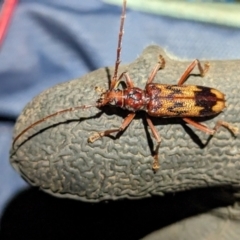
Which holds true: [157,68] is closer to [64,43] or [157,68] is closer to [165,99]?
[165,99]

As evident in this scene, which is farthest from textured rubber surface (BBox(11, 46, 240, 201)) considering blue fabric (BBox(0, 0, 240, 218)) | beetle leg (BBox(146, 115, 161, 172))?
blue fabric (BBox(0, 0, 240, 218))

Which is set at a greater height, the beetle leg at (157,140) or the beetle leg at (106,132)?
the beetle leg at (106,132)

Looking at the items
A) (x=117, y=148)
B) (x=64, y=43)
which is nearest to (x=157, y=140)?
(x=117, y=148)

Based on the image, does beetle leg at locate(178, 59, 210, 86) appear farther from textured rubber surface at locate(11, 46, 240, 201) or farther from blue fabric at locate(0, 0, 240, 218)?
blue fabric at locate(0, 0, 240, 218)

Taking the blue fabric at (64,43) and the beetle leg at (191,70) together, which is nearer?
the beetle leg at (191,70)

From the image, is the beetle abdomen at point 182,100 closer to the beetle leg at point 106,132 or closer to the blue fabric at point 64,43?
the beetle leg at point 106,132

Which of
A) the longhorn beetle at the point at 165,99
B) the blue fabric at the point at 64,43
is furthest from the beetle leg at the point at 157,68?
the blue fabric at the point at 64,43
